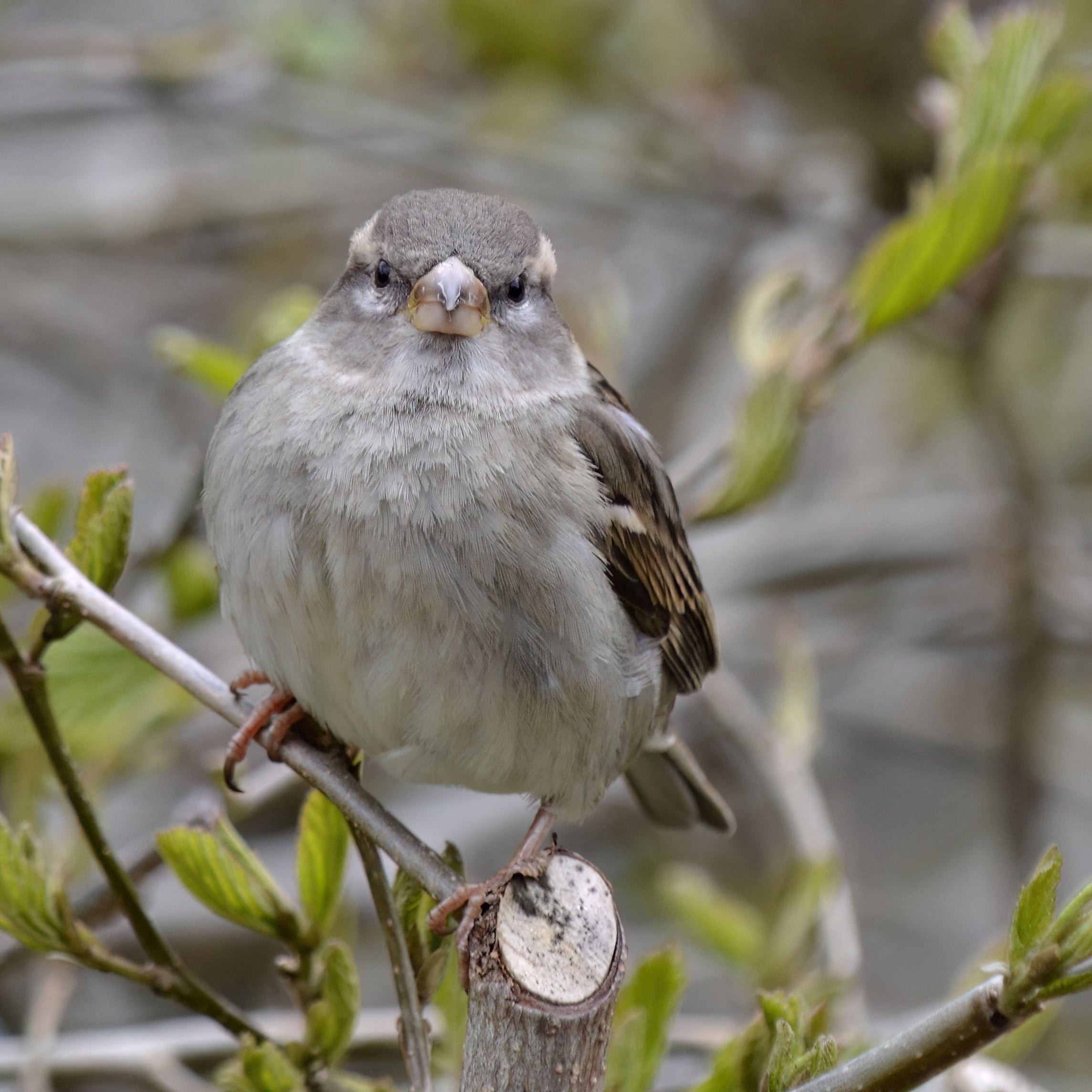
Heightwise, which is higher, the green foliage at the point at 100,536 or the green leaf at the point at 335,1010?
the green foliage at the point at 100,536

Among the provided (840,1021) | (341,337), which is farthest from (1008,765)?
(341,337)

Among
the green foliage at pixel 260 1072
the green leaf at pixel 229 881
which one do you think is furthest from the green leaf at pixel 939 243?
the green foliage at pixel 260 1072

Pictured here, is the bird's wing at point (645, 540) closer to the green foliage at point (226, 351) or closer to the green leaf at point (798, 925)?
the green leaf at point (798, 925)

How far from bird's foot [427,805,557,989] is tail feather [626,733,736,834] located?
82cm

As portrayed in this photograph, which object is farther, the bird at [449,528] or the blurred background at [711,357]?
the blurred background at [711,357]

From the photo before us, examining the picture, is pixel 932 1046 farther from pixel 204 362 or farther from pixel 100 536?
pixel 204 362

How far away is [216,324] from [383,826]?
357cm

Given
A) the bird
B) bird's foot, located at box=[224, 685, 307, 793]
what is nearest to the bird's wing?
the bird

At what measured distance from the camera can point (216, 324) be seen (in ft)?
16.0

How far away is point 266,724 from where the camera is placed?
1990 mm

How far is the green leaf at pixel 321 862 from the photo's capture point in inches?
65.0

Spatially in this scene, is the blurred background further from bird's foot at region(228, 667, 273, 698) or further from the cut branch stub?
the cut branch stub

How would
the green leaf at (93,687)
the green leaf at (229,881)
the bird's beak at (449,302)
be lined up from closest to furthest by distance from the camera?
the green leaf at (229,881), the bird's beak at (449,302), the green leaf at (93,687)

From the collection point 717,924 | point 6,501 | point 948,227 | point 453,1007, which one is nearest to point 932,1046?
point 453,1007
